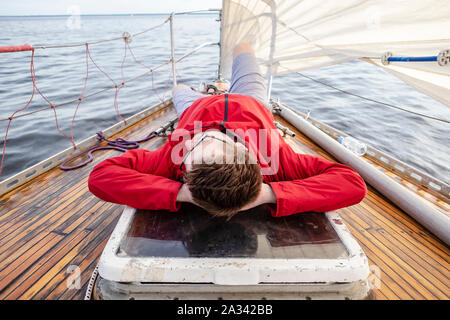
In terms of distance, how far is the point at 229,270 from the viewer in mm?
780

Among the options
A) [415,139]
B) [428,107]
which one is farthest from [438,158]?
[428,107]

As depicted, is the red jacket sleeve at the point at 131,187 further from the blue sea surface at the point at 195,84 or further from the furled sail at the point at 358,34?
the blue sea surface at the point at 195,84

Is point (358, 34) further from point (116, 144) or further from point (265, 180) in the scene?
point (116, 144)

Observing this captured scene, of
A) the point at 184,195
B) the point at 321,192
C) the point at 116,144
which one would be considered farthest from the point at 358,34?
the point at 116,144

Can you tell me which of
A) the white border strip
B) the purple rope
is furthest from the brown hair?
the purple rope

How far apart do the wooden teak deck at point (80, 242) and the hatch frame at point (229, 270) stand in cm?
36

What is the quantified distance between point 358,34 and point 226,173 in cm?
102

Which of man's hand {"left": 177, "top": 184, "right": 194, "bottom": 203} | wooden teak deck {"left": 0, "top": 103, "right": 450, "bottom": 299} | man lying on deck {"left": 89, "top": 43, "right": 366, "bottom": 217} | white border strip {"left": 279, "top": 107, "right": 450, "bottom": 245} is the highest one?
man lying on deck {"left": 89, "top": 43, "right": 366, "bottom": 217}

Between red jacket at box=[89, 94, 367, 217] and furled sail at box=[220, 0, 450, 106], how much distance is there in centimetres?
50

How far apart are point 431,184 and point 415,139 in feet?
9.87

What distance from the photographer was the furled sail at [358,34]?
936mm

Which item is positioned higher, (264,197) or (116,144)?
(264,197)

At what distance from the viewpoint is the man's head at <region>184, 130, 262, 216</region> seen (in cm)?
88

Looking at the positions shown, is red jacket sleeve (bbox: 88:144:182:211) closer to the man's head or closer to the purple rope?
the man's head
